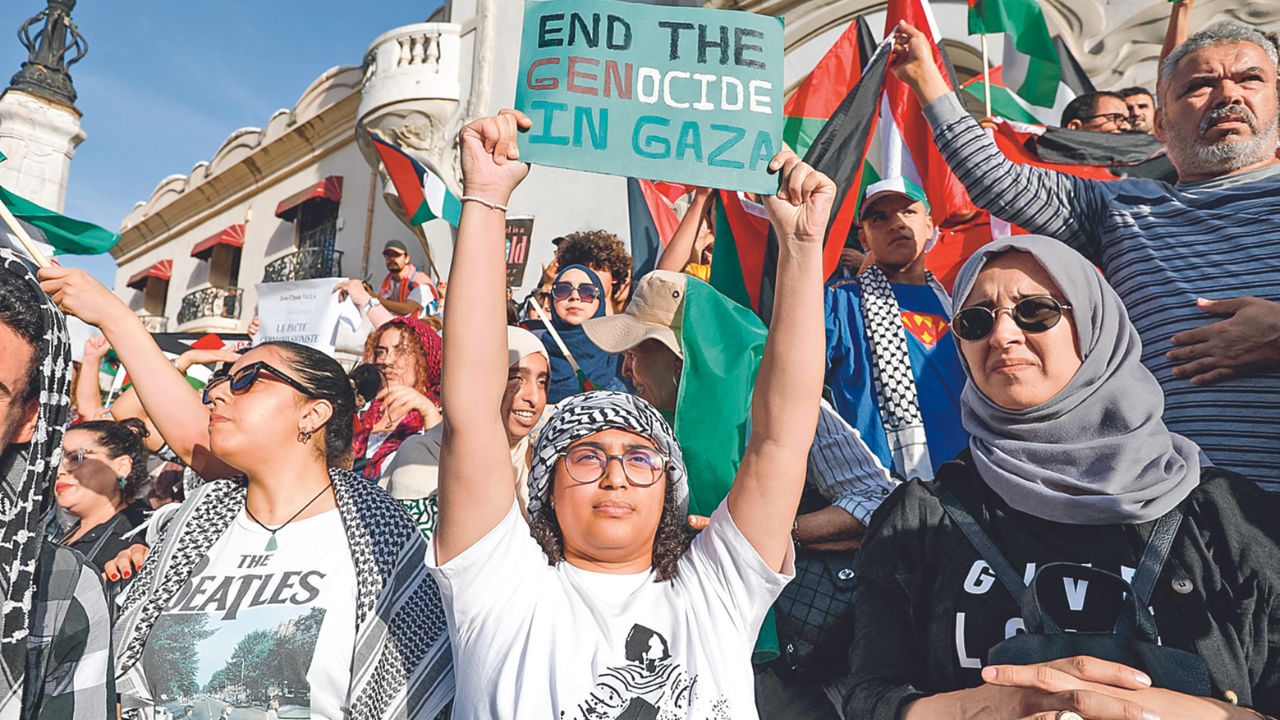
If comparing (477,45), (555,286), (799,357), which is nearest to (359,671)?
(799,357)

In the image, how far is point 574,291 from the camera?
4.25 meters

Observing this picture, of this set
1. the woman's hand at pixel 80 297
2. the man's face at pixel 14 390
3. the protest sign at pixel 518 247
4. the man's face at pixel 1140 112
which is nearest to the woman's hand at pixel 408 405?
the woman's hand at pixel 80 297

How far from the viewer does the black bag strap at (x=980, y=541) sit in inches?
71.5

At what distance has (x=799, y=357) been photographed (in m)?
2.15

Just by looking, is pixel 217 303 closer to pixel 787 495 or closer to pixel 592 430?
pixel 592 430

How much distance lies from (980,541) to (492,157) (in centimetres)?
136

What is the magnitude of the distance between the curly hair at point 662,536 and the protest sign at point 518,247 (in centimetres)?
722

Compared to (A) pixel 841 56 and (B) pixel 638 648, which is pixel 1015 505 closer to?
(B) pixel 638 648

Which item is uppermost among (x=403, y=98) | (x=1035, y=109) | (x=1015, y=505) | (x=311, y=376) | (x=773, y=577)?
(x=403, y=98)

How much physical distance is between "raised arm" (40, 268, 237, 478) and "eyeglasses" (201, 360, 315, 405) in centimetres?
12

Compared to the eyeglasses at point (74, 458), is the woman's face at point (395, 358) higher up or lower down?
higher up

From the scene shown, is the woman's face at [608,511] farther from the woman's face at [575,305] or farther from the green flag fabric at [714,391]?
the woman's face at [575,305]

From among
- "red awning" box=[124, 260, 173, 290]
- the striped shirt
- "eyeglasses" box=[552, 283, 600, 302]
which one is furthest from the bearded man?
"red awning" box=[124, 260, 173, 290]

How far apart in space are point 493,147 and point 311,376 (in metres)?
0.90
